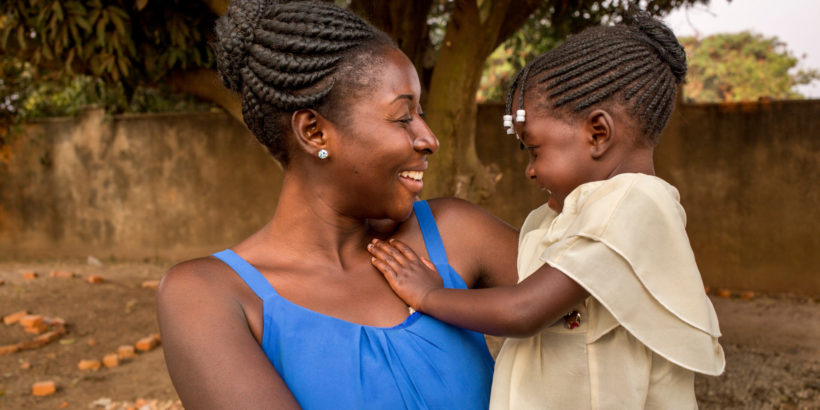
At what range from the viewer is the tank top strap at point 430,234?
1.89 m

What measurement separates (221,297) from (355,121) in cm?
53

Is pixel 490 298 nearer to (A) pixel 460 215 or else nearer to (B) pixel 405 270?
(B) pixel 405 270

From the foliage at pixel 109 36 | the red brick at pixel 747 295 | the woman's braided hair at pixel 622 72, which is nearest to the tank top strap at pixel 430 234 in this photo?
the woman's braided hair at pixel 622 72

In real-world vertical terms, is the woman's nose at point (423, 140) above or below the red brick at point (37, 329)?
above

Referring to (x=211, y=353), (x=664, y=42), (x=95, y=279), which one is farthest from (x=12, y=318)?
(x=664, y=42)

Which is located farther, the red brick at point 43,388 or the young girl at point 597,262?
the red brick at point 43,388

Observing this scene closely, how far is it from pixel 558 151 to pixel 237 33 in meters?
0.89

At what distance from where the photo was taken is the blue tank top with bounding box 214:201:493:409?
1549 mm

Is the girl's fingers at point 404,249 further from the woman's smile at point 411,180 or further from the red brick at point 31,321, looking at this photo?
the red brick at point 31,321

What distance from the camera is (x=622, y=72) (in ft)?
5.71

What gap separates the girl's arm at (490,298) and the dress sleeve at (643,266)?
58 mm

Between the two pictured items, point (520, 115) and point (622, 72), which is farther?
point (520, 115)

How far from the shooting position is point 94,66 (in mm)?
4434

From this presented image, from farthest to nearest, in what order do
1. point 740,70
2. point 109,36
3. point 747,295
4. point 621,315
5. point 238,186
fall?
point 740,70 < point 238,186 < point 747,295 < point 109,36 < point 621,315
